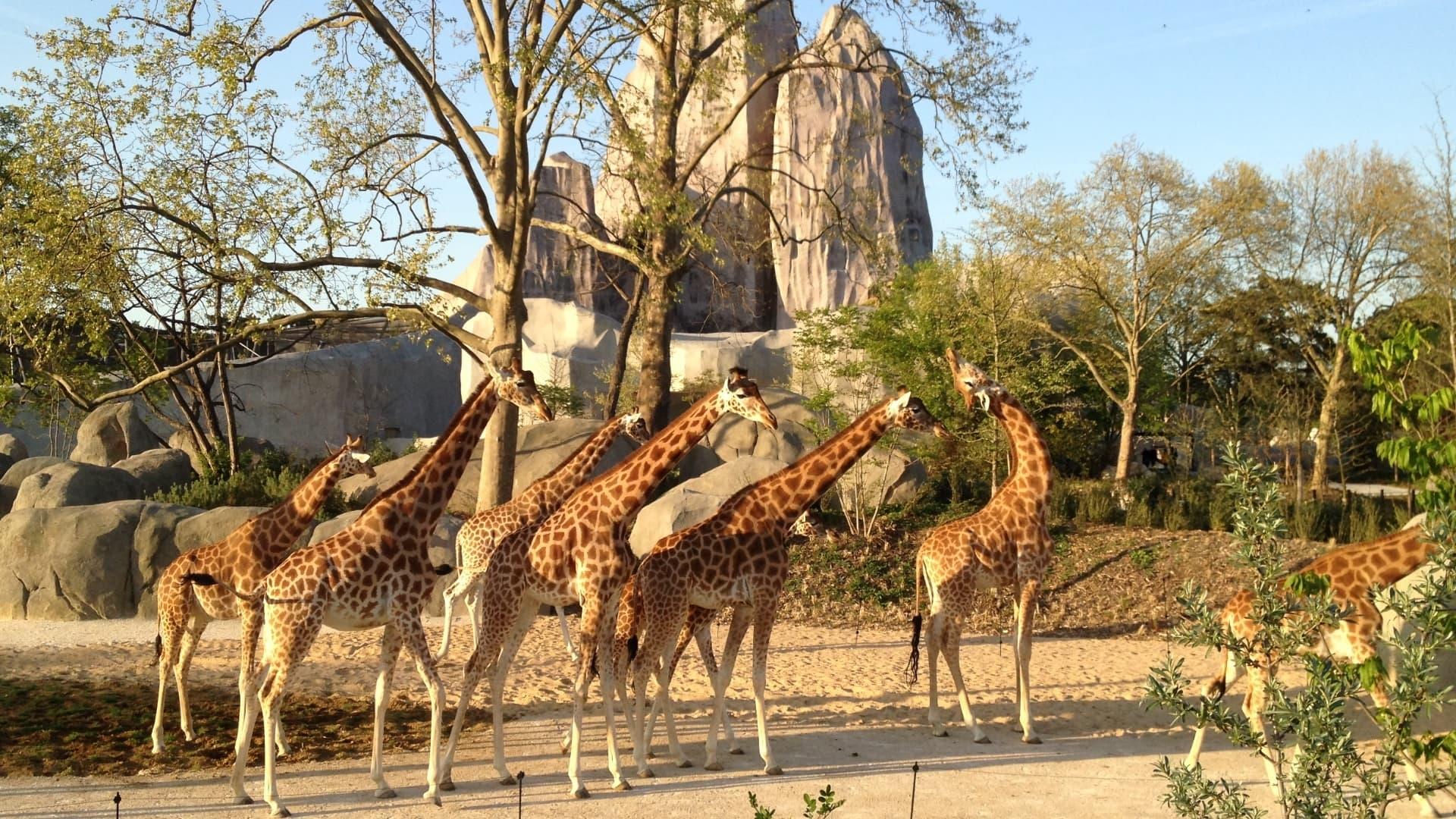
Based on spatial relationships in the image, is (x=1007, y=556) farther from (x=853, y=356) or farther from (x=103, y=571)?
(x=853, y=356)

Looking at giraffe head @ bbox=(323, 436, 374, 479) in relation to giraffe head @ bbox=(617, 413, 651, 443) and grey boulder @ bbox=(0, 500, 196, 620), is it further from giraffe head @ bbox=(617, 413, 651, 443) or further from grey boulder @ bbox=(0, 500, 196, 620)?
grey boulder @ bbox=(0, 500, 196, 620)

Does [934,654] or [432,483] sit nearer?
[432,483]

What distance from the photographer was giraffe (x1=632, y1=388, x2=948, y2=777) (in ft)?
27.2

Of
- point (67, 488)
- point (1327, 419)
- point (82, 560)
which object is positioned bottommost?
point (82, 560)

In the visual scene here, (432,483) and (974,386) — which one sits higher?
(974,386)

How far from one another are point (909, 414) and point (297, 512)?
181 inches

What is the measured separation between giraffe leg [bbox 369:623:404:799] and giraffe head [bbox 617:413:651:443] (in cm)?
250

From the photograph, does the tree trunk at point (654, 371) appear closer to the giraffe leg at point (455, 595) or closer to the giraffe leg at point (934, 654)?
the giraffe leg at point (455, 595)

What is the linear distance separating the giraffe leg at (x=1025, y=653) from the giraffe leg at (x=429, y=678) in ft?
14.8

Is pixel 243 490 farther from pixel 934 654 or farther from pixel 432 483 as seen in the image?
pixel 934 654

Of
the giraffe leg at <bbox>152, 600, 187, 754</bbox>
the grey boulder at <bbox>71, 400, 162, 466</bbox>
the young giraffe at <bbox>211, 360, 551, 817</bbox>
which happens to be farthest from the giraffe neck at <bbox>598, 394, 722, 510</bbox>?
the grey boulder at <bbox>71, 400, 162, 466</bbox>

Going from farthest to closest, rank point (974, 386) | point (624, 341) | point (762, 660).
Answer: point (624, 341)
point (974, 386)
point (762, 660)

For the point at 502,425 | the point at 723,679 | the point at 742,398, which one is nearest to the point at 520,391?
the point at 742,398

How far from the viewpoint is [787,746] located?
30.0 feet
